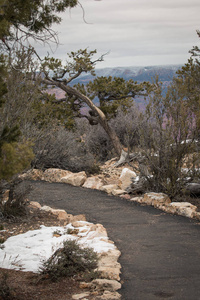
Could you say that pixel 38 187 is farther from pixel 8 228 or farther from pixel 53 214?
pixel 8 228

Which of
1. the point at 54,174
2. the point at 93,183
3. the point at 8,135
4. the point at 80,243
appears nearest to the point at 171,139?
the point at 93,183

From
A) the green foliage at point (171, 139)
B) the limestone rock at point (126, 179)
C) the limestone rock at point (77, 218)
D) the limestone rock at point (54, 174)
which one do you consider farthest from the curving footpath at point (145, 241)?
the limestone rock at point (54, 174)

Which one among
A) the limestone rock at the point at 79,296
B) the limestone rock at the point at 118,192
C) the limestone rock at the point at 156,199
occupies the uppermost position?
the limestone rock at the point at 79,296

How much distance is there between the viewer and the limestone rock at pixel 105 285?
4.21 meters

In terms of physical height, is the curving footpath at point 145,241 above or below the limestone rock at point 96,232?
below

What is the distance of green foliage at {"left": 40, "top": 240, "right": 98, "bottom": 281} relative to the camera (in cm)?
448

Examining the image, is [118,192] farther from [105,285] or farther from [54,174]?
[105,285]

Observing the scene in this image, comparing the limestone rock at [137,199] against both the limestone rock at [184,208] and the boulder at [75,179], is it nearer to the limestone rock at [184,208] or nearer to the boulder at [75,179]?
the limestone rock at [184,208]

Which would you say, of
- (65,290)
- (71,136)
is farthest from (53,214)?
(71,136)

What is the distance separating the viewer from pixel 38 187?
1064cm

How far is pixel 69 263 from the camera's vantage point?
15.3ft

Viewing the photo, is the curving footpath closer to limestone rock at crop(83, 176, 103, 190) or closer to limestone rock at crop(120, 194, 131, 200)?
limestone rock at crop(120, 194, 131, 200)

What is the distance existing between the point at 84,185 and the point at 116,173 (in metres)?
1.97

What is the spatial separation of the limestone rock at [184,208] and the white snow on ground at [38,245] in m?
2.27
